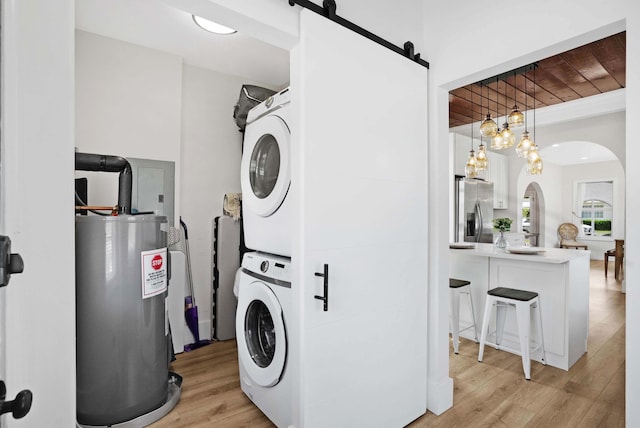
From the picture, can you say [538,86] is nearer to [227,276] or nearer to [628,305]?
[628,305]

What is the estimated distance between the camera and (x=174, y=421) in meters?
1.98

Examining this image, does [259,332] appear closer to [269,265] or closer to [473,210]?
[269,265]

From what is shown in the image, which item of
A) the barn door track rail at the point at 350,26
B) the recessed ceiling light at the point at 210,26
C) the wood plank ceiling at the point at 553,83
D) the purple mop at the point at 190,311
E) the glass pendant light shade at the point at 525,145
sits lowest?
the purple mop at the point at 190,311

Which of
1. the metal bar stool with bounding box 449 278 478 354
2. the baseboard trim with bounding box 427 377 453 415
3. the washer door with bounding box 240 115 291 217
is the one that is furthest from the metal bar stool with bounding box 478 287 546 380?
the washer door with bounding box 240 115 291 217

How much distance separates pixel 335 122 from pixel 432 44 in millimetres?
1031

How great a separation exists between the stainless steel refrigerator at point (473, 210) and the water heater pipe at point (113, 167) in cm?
438

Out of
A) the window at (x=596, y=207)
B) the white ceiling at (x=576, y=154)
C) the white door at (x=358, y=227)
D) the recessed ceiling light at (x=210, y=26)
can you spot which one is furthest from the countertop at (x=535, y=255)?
the window at (x=596, y=207)

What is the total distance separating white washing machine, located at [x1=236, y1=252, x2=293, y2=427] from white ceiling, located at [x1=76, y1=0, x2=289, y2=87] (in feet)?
5.87

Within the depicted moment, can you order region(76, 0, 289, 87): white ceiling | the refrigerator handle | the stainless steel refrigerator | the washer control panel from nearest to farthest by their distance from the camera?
1. the washer control panel
2. region(76, 0, 289, 87): white ceiling
3. the stainless steel refrigerator
4. the refrigerator handle

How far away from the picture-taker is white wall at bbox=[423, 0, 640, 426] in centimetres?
137

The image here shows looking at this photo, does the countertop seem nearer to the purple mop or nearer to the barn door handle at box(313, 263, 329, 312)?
the barn door handle at box(313, 263, 329, 312)

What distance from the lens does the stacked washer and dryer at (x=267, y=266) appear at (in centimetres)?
177

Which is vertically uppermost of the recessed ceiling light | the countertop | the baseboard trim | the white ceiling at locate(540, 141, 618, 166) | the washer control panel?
the recessed ceiling light

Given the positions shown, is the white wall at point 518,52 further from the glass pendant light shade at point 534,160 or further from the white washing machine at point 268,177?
the glass pendant light shade at point 534,160
